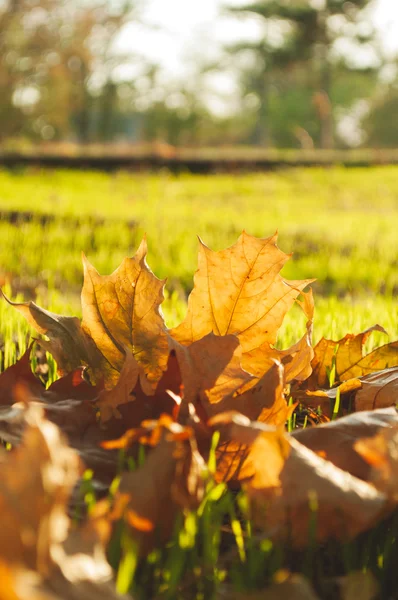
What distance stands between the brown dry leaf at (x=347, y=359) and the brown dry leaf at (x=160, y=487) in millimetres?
484

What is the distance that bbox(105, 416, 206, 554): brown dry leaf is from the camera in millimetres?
560

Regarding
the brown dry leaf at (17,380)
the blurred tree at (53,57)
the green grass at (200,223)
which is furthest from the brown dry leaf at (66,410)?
the blurred tree at (53,57)

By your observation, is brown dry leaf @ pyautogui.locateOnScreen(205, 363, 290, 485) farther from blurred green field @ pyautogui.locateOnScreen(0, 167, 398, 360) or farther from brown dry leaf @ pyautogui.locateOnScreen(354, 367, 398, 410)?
blurred green field @ pyautogui.locateOnScreen(0, 167, 398, 360)

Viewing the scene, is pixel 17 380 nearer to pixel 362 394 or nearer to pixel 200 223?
pixel 362 394

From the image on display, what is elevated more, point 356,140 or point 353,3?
point 353,3

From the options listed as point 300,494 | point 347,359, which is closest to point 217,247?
point 347,359

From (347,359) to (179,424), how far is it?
43 cm

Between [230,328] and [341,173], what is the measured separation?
504 inches

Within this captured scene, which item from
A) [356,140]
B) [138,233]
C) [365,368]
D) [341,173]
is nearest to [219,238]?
[138,233]

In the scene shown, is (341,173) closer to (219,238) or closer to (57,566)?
(219,238)

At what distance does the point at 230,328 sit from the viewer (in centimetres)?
94

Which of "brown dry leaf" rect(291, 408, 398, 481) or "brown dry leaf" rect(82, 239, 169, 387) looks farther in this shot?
"brown dry leaf" rect(82, 239, 169, 387)

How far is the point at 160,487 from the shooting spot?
59cm

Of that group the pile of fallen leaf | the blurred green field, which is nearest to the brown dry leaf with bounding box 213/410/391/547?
the pile of fallen leaf
